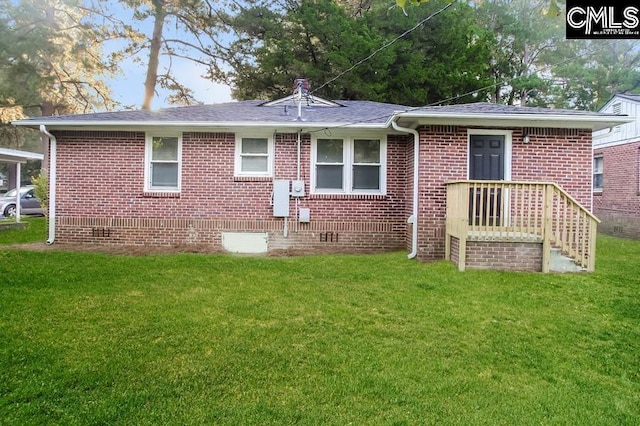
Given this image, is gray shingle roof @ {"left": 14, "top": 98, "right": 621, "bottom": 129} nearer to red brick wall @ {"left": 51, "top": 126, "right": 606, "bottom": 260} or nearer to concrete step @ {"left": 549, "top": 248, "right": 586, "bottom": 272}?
red brick wall @ {"left": 51, "top": 126, "right": 606, "bottom": 260}

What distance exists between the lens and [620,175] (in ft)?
44.0

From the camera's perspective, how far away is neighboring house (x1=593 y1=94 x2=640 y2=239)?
12.7m

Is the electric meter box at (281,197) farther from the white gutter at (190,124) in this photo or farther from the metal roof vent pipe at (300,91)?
the metal roof vent pipe at (300,91)

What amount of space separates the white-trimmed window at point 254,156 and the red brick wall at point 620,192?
11.3 metres

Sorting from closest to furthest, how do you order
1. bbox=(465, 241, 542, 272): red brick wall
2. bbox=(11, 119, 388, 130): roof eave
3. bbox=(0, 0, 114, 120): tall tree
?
bbox=(465, 241, 542, 272): red brick wall < bbox=(11, 119, 388, 130): roof eave < bbox=(0, 0, 114, 120): tall tree

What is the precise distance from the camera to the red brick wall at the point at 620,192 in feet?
41.8

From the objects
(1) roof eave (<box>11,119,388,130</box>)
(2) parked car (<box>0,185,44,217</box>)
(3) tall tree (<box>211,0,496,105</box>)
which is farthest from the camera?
(2) parked car (<box>0,185,44,217</box>)

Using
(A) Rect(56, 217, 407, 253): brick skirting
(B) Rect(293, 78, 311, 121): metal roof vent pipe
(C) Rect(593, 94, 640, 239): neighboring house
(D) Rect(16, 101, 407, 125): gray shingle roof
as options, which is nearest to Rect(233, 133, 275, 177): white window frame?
(D) Rect(16, 101, 407, 125): gray shingle roof

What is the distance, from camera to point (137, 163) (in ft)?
29.8

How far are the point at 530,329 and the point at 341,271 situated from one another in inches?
123

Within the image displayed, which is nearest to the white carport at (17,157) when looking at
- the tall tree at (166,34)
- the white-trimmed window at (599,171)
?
the tall tree at (166,34)

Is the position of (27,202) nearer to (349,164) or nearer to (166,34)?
(166,34)

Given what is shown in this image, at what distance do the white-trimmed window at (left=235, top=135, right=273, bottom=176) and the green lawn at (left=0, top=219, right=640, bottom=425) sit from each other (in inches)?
121

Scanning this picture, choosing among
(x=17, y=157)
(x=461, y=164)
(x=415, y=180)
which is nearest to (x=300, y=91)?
(x=415, y=180)
